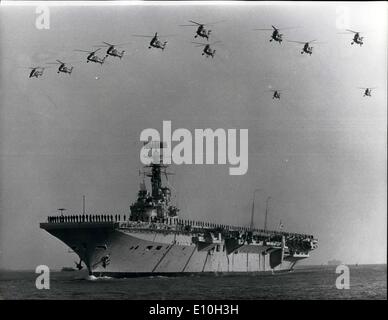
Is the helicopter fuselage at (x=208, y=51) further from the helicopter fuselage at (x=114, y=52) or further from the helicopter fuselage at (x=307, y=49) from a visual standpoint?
the helicopter fuselage at (x=307, y=49)

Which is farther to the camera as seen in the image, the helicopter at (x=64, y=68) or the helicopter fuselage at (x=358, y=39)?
the helicopter at (x=64, y=68)

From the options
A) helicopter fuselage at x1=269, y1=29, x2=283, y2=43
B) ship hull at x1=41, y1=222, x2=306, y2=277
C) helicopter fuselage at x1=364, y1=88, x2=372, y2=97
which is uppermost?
helicopter fuselage at x1=269, y1=29, x2=283, y2=43

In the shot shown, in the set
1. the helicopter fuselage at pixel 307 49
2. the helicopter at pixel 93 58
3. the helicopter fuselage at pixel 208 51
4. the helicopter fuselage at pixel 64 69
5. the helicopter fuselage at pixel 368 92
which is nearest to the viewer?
the helicopter fuselage at pixel 368 92

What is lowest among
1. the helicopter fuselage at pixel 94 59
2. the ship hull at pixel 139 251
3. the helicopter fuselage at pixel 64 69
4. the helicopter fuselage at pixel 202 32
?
the ship hull at pixel 139 251

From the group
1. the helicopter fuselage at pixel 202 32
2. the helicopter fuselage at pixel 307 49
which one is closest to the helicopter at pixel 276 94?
the helicopter fuselage at pixel 307 49

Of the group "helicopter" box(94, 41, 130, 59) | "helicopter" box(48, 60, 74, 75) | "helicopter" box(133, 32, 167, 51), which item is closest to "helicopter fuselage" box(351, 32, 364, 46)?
"helicopter" box(133, 32, 167, 51)

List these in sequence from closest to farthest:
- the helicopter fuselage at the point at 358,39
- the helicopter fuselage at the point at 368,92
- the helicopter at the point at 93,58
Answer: the helicopter fuselage at the point at 358,39 → the helicopter fuselage at the point at 368,92 → the helicopter at the point at 93,58

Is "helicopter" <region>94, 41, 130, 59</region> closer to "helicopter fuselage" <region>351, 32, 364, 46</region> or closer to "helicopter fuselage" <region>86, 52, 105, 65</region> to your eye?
"helicopter fuselage" <region>86, 52, 105, 65</region>

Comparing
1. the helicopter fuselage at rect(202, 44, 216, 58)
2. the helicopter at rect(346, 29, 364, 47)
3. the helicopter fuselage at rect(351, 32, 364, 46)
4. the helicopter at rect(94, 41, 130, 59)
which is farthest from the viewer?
the helicopter fuselage at rect(202, 44, 216, 58)
